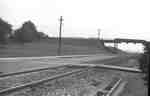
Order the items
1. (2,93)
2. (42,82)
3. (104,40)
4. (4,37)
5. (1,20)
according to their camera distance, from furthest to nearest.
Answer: (104,40)
(1,20)
(4,37)
(42,82)
(2,93)

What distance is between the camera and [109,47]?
350 feet

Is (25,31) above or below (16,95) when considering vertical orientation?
above

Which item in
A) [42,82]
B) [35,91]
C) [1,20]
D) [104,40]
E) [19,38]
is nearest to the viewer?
[35,91]

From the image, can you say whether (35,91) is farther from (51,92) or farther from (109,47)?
(109,47)

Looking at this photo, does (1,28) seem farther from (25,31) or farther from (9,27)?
(25,31)

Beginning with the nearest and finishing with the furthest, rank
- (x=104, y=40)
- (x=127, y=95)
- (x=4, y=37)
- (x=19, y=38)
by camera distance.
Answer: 1. (x=127, y=95)
2. (x=4, y=37)
3. (x=19, y=38)
4. (x=104, y=40)

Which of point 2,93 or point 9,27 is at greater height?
point 9,27

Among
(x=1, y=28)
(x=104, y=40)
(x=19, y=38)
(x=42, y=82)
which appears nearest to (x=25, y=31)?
(x=19, y=38)

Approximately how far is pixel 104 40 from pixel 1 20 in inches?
2292

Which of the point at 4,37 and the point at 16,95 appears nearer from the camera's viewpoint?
the point at 16,95

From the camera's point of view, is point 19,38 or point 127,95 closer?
point 127,95

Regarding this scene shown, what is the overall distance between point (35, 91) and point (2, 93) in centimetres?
141

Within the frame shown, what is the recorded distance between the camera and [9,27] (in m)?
70.2

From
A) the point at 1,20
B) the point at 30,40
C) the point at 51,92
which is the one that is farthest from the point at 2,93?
the point at 30,40
